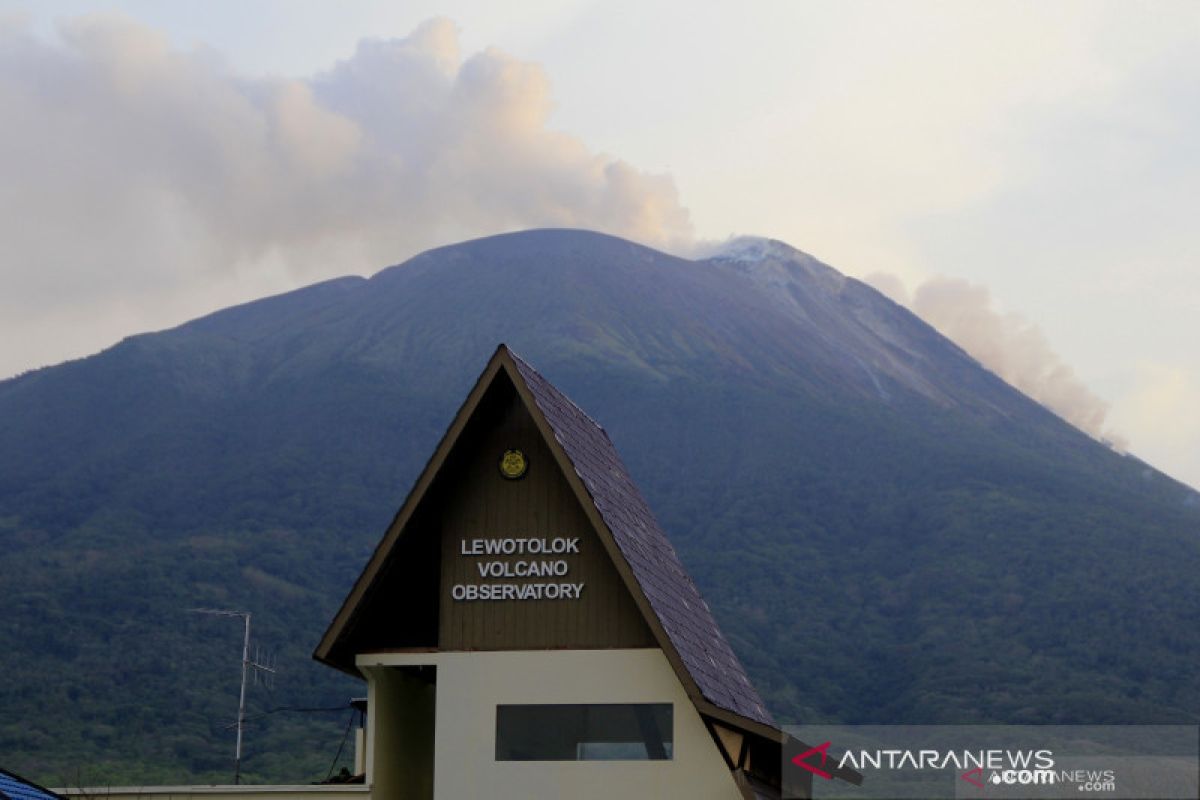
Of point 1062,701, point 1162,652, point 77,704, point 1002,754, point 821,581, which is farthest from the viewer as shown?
point 821,581

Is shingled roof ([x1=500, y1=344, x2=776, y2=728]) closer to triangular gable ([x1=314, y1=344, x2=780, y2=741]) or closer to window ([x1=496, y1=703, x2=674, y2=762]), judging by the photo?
triangular gable ([x1=314, y1=344, x2=780, y2=741])

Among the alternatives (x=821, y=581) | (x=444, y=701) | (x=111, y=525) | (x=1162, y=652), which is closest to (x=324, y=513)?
(x=111, y=525)

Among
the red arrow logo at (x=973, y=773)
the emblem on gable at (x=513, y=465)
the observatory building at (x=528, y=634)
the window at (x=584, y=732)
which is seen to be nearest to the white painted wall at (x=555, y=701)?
the observatory building at (x=528, y=634)

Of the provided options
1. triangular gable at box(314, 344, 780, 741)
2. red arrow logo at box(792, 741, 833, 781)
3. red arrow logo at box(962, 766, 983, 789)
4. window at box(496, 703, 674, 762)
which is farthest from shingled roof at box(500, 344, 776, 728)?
red arrow logo at box(962, 766, 983, 789)

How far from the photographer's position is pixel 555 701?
23875 mm

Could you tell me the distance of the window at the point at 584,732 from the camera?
2380cm

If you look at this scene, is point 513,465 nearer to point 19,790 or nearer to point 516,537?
point 516,537

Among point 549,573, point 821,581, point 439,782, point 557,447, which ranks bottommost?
point 439,782

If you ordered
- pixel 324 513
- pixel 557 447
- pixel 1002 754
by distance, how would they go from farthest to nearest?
pixel 324 513, pixel 557 447, pixel 1002 754

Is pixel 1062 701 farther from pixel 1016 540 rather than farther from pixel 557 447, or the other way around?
pixel 557 447

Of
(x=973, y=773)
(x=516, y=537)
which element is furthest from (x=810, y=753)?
(x=516, y=537)

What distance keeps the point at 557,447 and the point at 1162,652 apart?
471 feet

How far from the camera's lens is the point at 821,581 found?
186 meters

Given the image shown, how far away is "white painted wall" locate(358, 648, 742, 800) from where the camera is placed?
2350 cm
